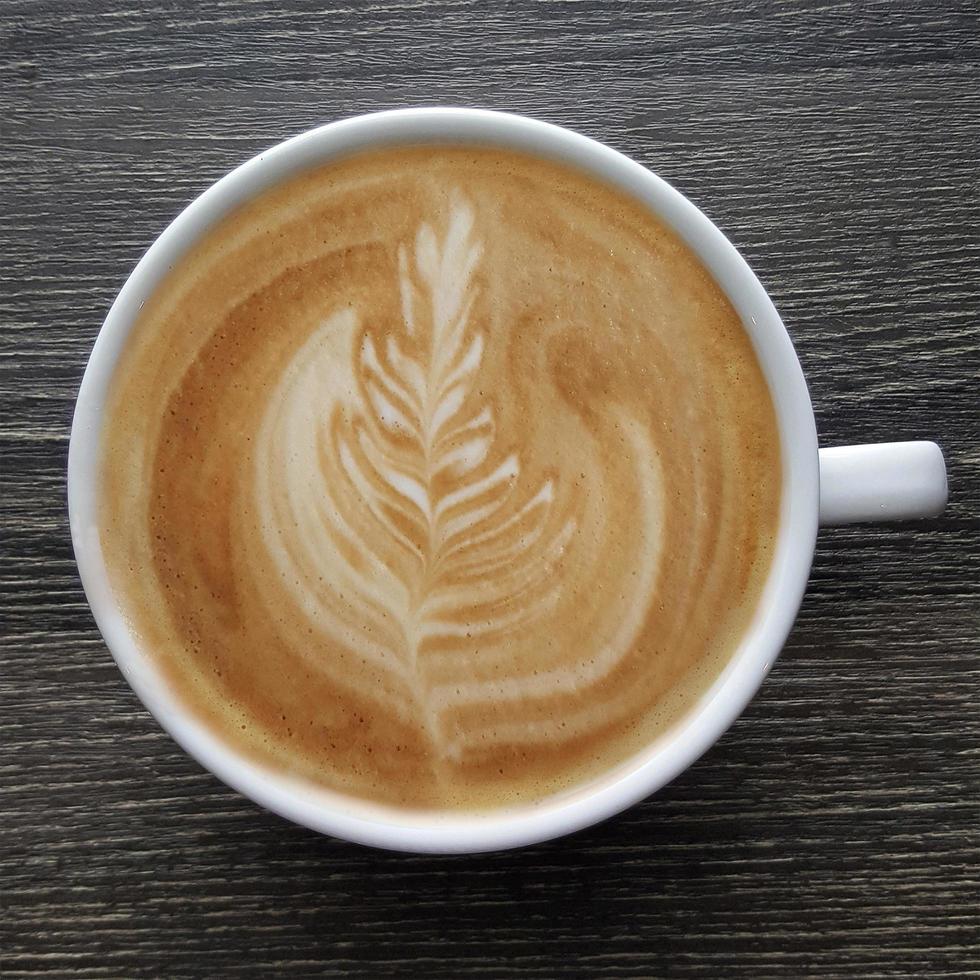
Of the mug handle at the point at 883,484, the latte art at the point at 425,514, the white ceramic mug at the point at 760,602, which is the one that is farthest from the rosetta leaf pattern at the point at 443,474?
the mug handle at the point at 883,484

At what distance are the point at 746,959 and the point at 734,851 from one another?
119 millimetres

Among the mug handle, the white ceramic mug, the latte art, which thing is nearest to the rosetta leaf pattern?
the latte art

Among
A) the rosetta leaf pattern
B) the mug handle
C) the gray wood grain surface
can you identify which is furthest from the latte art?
the gray wood grain surface

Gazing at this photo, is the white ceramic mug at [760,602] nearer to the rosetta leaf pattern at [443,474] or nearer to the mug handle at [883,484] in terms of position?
the mug handle at [883,484]

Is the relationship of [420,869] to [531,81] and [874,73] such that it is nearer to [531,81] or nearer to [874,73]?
[531,81]

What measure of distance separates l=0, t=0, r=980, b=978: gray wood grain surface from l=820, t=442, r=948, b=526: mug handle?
0.61ft

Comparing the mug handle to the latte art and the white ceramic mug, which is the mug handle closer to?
the white ceramic mug

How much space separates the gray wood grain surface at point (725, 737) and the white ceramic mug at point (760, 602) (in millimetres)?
219

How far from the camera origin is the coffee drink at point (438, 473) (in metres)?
0.82

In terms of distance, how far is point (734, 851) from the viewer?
3.37 feet

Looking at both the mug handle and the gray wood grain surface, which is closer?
the mug handle

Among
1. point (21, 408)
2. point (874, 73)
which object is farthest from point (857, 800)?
point (21, 408)

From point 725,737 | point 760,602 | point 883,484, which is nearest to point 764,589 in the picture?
point 760,602

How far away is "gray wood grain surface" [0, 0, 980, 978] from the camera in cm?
103
